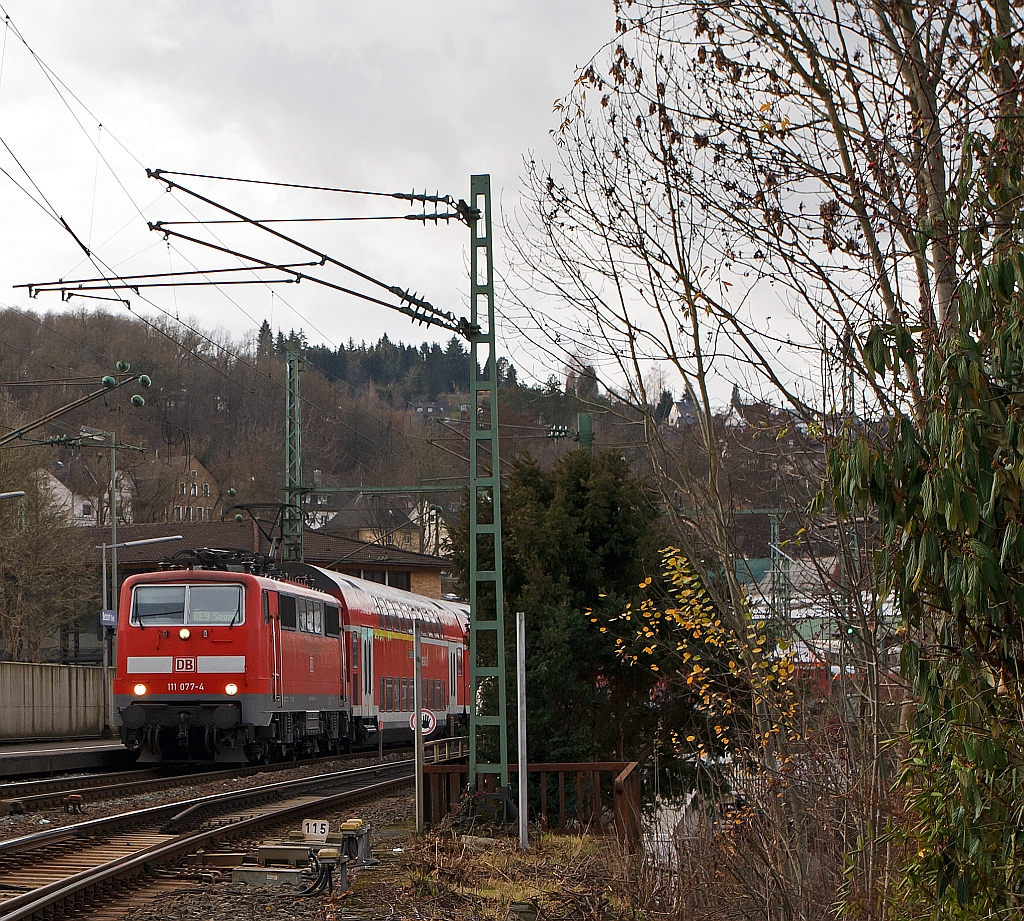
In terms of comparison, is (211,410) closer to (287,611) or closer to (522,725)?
(287,611)

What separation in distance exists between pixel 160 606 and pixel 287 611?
7.51ft

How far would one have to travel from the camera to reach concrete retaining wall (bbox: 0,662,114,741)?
105 ft

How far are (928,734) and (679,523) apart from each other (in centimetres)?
472

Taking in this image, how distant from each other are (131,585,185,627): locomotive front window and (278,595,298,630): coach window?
5.67 ft

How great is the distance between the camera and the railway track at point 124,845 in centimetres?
949

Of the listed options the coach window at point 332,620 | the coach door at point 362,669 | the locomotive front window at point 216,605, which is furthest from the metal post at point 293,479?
the locomotive front window at point 216,605

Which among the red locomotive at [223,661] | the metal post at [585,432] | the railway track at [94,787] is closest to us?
the railway track at [94,787]

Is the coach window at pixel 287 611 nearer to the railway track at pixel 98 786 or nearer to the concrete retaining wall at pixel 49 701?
the railway track at pixel 98 786

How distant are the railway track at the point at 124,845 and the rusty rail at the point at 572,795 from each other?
6.00ft

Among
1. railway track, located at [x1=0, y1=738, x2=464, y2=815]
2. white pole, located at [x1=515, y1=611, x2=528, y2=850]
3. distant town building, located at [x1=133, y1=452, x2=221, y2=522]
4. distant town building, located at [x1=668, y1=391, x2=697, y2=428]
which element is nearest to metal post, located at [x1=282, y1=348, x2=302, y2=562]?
railway track, located at [x1=0, y1=738, x2=464, y2=815]

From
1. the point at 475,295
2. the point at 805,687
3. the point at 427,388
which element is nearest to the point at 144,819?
the point at 475,295

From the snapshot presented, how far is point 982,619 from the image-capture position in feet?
17.9

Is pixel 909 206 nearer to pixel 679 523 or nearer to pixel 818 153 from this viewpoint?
pixel 818 153

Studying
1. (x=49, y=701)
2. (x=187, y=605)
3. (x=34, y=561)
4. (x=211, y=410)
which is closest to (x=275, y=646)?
(x=187, y=605)
